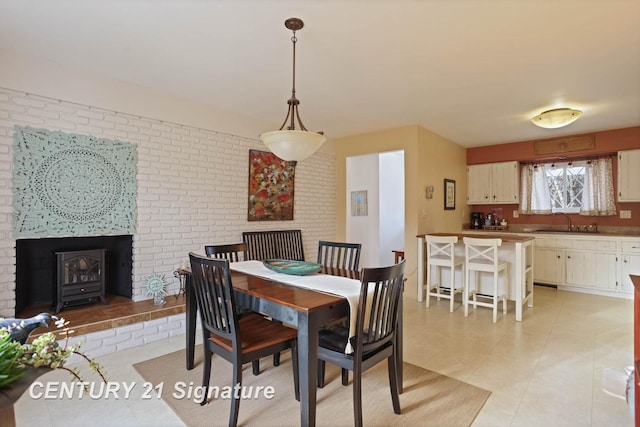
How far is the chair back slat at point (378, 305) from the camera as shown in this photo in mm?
1731

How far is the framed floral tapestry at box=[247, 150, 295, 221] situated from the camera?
14.3 ft

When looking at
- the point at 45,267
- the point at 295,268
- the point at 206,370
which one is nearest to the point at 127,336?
the point at 45,267

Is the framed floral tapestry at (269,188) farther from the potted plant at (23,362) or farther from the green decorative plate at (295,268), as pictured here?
the potted plant at (23,362)

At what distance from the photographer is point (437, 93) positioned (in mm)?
3400

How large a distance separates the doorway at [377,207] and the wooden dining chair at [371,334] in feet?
14.2

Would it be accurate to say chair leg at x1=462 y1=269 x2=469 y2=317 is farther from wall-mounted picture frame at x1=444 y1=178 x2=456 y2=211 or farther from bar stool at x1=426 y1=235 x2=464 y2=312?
wall-mounted picture frame at x1=444 y1=178 x2=456 y2=211

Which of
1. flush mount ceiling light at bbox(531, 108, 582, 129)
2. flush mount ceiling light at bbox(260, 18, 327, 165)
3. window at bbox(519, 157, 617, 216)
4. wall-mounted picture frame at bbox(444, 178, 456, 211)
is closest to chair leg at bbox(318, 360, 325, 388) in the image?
flush mount ceiling light at bbox(260, 18, 327, 165)

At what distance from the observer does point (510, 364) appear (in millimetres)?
2596

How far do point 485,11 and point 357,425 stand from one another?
253 centimetres

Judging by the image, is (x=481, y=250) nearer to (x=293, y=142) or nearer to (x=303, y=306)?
(x=293, y=142)

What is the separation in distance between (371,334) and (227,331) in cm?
83

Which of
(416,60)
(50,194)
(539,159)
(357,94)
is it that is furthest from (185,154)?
(539,159)

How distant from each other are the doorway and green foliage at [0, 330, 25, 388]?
5543 mm

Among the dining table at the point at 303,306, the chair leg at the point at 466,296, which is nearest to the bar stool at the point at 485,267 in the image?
the chair leg at the point at 466,296
